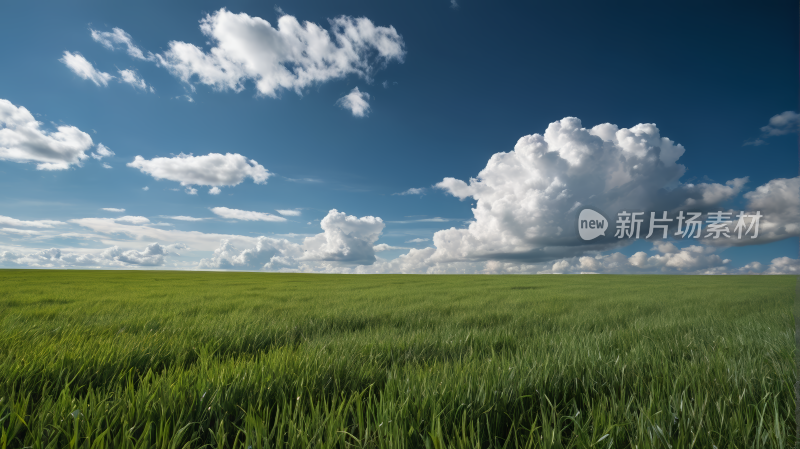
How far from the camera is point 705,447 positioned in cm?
152

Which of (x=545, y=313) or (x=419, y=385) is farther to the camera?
(x=545, y=313)

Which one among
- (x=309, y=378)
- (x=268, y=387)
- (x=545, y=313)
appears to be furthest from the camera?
(x=545, y=313)

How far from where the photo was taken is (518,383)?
2.19 metres

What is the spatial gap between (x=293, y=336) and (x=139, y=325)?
8.71 ft

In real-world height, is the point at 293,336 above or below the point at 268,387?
below

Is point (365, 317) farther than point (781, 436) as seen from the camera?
Yes

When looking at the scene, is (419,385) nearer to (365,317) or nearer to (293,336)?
(293,336)

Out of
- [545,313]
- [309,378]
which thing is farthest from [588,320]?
[309,378]

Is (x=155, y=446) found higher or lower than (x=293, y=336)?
higher

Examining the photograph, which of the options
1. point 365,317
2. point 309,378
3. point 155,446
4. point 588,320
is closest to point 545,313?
point 588,320

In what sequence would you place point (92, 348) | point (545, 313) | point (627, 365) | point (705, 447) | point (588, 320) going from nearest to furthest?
point (705, 447) → point (627, 365) → point (92, 348) → point (588, 320) → point (545, 313)

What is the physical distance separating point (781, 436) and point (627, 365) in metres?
1.34

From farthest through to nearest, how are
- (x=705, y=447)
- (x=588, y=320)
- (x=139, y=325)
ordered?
(x=588, y=320)
(x=139, y=325)
(x=705, y=447)

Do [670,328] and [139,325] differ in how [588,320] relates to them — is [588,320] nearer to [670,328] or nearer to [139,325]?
[670,328]
